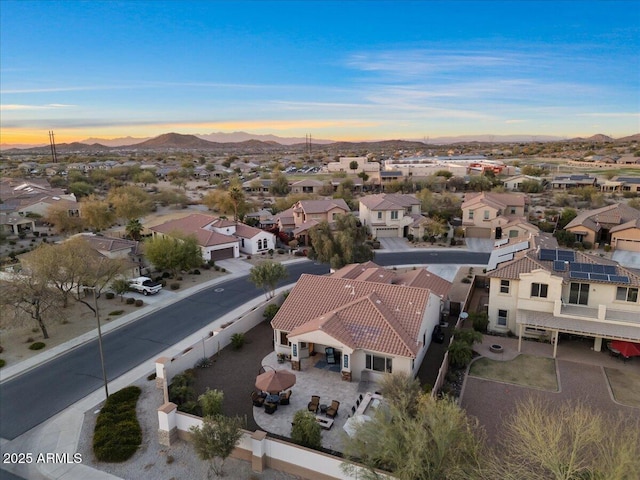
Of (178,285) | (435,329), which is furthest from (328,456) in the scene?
(178,285)

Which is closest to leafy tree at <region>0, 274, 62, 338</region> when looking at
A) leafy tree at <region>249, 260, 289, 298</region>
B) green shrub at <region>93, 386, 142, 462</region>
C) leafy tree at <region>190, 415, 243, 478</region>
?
green shrub at <region>93, 386, 142, 462</region>

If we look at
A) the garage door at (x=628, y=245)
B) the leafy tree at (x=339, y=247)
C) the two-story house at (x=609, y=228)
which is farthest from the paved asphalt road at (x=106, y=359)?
the garage door at (x=628, y=245)

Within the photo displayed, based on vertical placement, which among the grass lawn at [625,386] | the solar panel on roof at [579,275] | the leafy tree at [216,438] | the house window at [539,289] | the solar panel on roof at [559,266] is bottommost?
the grass lawn at [625,386]

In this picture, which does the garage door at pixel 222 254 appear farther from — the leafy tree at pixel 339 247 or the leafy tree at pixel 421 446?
the leafy tree at pixel 421 446

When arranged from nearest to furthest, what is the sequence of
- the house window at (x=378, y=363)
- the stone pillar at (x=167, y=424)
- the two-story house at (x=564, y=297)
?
the stone pillar at (x=167, y=424) → the house window at (x=378, y=363) → the two-story house at (x=564, y=297)

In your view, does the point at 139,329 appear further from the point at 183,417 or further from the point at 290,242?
the point at 290,242

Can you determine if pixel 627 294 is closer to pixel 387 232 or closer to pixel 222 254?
pixel 387 232
